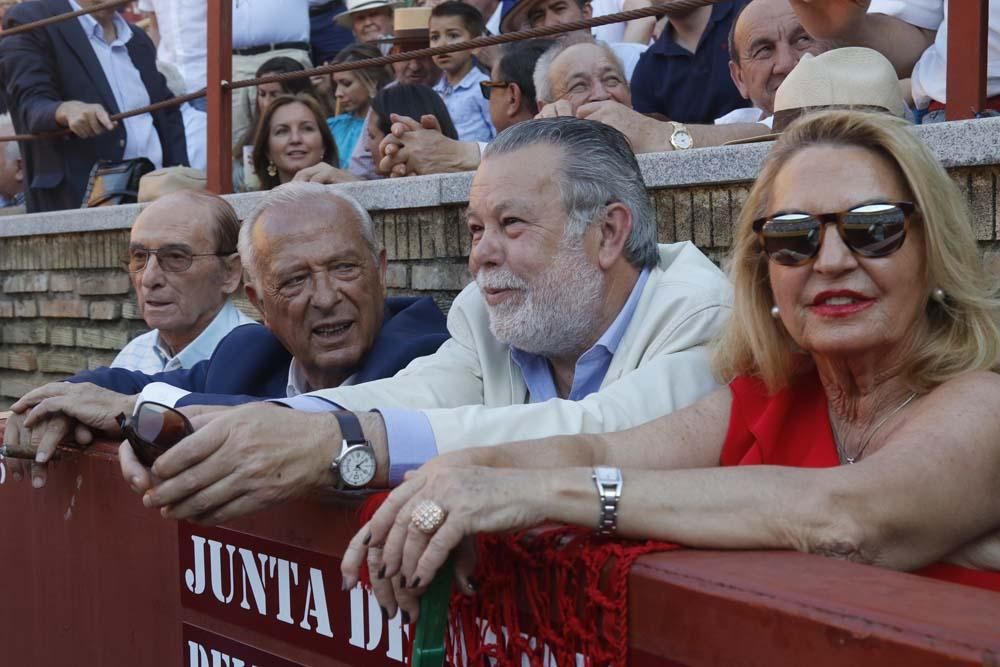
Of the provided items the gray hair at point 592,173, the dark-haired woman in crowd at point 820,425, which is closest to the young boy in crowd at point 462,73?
the gray hair at point 592,173

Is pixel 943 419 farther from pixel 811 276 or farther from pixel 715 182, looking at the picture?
pixel 715 182

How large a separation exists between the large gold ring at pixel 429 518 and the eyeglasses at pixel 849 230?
841mm

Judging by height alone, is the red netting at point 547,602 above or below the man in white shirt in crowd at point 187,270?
below

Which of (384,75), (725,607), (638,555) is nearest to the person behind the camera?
(725,607)

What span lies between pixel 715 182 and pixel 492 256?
879 millimetres

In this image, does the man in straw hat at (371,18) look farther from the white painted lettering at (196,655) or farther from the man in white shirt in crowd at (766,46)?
the white painted lettering at (196,655)

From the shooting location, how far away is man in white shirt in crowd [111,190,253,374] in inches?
182

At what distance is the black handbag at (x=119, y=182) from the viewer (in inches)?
260

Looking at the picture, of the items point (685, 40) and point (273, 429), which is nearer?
point (273, 429)

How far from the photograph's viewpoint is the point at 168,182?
5.98m

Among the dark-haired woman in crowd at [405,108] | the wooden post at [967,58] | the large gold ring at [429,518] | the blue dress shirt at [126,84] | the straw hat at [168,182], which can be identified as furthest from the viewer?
the blue dress shirt at [126,84]

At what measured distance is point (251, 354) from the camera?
3844 mm

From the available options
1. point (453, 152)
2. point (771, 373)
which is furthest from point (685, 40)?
point (771, 373)

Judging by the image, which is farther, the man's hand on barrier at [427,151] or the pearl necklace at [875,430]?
the man's hand on barrier at [427,151]
